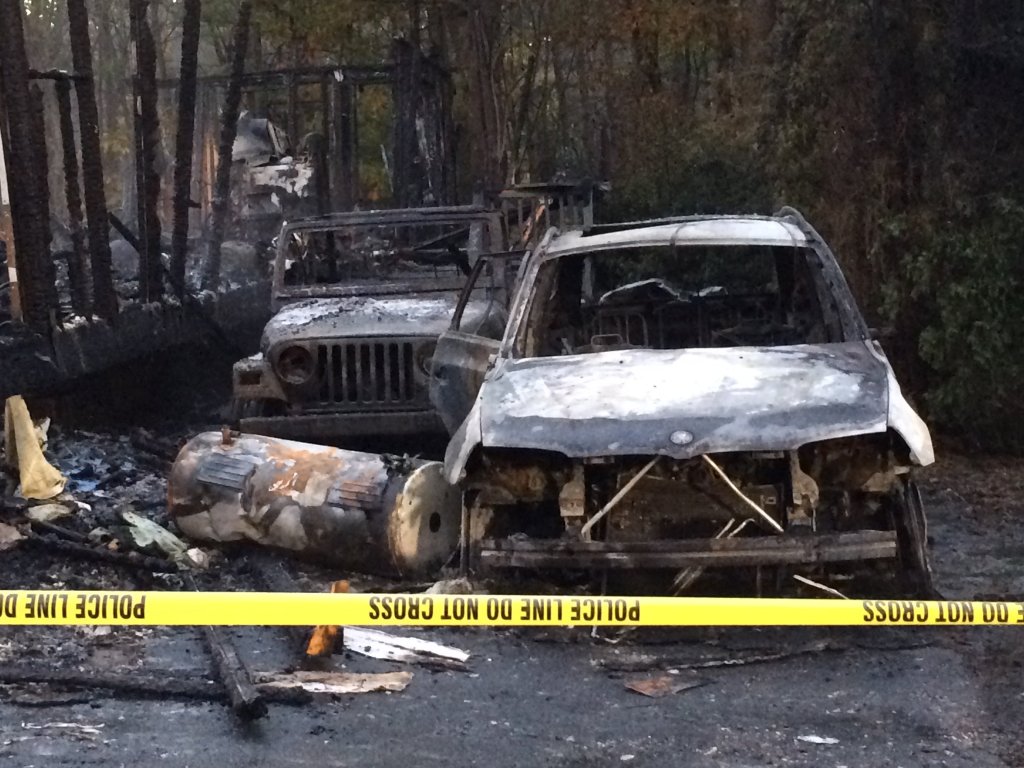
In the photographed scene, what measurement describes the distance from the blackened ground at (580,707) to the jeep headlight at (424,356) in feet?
8.86

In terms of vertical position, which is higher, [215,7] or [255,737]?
[215,7]

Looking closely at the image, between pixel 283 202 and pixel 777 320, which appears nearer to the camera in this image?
pixel 777 320

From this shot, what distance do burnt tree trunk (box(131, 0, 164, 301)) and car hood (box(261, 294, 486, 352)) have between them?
377 centimetres

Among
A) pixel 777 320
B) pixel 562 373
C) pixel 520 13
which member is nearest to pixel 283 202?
pixel 520 13

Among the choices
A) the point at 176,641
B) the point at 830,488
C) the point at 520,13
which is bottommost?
the point at 176,641

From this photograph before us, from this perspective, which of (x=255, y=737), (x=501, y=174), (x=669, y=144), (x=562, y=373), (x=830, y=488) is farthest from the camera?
(x=501, y=174)

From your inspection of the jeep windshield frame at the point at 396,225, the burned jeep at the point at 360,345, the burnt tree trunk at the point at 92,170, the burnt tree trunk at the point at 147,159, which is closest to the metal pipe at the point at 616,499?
the burned jeep at the point at 360,345

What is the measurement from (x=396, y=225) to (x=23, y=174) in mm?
2785

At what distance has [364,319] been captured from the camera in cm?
816

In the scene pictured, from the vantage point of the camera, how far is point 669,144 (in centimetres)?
1623

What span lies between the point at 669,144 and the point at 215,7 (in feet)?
45.7

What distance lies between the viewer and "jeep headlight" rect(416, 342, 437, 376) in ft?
26.0

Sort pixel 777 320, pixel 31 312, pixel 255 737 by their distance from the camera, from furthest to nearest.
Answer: pixel 31 312 < pixel 777 320 < pixel 255 737

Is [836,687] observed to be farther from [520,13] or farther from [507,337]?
[520,13]
